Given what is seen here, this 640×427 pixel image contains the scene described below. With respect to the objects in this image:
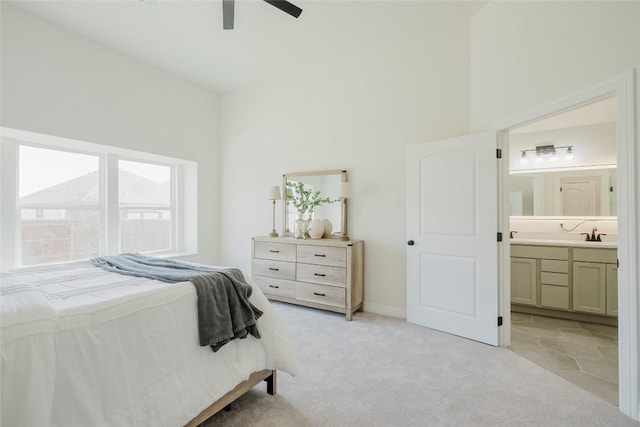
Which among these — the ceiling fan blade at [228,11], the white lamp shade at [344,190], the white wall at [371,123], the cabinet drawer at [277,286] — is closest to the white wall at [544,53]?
the white wall at [371,123]

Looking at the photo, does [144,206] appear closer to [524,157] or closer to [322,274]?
[322,274]

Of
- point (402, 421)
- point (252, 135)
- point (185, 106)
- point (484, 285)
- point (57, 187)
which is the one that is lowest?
point (402, 421)

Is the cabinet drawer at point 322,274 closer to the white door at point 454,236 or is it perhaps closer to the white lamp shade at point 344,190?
the white door at point 454,236

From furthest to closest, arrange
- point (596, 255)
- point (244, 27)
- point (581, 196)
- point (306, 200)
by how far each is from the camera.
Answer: point (306, 200) → point (581, 196) → point (596, 255) → point (244, 27)

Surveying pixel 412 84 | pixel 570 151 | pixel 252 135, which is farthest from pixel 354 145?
pixel 570 151

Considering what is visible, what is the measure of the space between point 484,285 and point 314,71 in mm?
3251

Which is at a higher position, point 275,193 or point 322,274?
point 275,193

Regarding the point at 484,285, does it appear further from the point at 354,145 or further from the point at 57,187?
the point at 57,187

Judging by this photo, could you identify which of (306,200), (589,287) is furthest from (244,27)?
(589,287)

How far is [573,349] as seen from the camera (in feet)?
8.54

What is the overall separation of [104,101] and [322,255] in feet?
9.99

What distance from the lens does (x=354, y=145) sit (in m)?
3.64

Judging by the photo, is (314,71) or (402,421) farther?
(314,71)

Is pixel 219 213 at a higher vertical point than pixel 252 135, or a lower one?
lower
